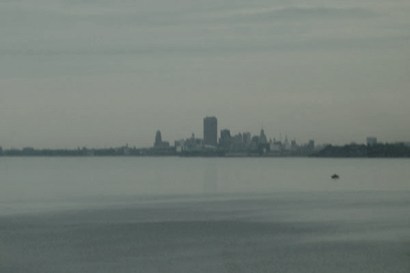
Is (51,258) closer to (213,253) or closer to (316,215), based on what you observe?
(213,253)

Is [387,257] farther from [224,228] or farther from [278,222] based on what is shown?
[278,222]

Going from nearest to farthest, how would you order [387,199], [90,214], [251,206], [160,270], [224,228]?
[160,270], [224,228], [90,214], [251,206], [387,199]

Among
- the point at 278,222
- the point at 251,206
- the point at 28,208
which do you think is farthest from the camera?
the point at 251,206

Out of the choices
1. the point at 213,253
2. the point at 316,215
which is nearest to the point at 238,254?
the point at 213,253

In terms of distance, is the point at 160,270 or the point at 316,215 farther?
the point at 316,215

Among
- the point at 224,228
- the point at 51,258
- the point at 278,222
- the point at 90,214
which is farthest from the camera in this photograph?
the point at 90,214

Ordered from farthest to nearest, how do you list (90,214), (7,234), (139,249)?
(90,214)
(7,234)
(139,249)

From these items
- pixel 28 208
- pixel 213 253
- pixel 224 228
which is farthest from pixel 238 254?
pixel 28 208

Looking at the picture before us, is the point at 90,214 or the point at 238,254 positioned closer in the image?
the point at 238,254
